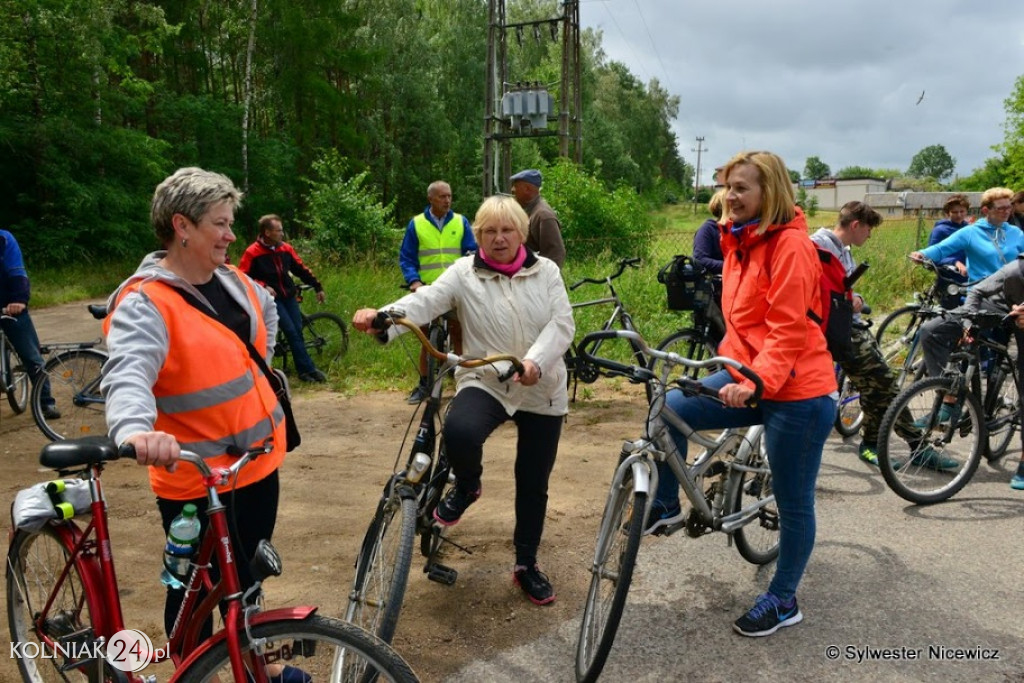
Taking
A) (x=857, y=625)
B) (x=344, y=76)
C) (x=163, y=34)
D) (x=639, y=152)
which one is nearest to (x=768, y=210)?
(x=857, y=625)

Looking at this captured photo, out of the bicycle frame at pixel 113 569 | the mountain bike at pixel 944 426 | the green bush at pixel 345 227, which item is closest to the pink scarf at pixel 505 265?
the bicycle frame at pixel 113 569

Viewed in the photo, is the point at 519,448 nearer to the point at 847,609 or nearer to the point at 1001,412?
the point at 847,609

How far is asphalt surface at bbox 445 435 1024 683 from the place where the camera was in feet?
10.1

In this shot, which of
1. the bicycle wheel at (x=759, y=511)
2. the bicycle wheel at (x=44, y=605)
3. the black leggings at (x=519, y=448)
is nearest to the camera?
the bicycle wheel at (x=44, y=605)

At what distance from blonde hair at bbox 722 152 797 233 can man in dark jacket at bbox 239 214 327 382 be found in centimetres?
635

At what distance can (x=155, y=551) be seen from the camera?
14.1ft

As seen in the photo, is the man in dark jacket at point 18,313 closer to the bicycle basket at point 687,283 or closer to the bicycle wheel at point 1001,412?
the bicycle basket at point 687,283

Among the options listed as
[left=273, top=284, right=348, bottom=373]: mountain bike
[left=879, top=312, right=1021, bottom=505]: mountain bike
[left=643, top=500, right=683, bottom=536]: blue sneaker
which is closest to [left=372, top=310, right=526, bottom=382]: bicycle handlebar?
[left=643, top=500, right=683, bottom=536]: blue sneaker

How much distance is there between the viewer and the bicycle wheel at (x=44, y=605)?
2.54 metres

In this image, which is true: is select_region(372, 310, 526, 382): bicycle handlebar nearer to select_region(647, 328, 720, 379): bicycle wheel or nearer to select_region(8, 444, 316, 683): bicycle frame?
select_region(8, 444, 316, 683): bicycle frame

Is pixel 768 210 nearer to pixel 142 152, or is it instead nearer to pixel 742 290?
pixel 742 290

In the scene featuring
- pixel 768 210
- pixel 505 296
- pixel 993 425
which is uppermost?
pixel 768 210

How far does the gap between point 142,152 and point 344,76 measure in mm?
15509

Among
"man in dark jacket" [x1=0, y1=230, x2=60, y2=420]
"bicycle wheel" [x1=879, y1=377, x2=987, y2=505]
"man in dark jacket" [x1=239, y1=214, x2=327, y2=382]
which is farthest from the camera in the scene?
"man in dark jacket" [x1=239, y1=214, x2=327, y2=382]
